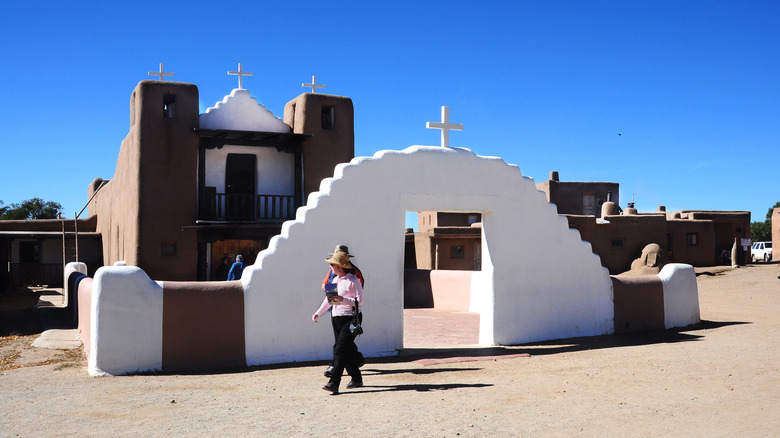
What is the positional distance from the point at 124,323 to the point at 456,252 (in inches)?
886

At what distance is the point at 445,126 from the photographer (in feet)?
37.2

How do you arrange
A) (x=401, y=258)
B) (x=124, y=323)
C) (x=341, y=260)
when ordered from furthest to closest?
1. (x=401, y=258)
2. (x=124, y=323)
3. (x=341, y=260)

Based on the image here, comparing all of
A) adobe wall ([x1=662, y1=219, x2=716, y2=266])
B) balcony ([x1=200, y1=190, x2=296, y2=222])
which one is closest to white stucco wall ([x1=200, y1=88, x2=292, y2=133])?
balcony ([x1=200, y1=190, x2=296, y2=222])

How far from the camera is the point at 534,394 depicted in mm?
7402

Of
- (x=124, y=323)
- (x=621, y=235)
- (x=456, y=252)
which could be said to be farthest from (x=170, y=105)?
(x=621, y=235)

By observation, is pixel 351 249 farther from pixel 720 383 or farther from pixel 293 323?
pixel 720 383

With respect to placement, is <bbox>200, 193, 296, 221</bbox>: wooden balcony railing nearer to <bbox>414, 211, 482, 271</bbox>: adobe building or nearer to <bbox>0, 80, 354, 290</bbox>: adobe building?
<bbox>0, 80, 354, 290</bbox>: adobe building

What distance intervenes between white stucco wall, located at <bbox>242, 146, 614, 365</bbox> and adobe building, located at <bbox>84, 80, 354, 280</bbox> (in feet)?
35.4

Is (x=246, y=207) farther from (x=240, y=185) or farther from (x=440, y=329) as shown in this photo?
(x=440, y=329)

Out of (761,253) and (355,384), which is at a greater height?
(761,253)

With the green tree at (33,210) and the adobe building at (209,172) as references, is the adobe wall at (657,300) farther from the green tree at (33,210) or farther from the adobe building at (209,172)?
the green tree at (33,210)

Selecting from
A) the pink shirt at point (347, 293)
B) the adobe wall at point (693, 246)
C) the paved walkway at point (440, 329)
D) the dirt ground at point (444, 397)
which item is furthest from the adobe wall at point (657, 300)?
the adobe wall at point (693, 246)

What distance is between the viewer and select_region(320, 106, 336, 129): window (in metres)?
24.0

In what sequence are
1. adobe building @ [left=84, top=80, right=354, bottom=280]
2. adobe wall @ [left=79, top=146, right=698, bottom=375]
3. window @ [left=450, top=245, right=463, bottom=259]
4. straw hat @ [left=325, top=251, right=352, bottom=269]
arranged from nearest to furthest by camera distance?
straw hat @ [left=325, top=251, right=352, bottom=269]
adobe wall @ [left=79, top=146, right=698, bottom=375]
adobe building @ [left=84, top=80, right=354, bottom=280]
window @ [left=450, top=245, right=463, bottom=259]
